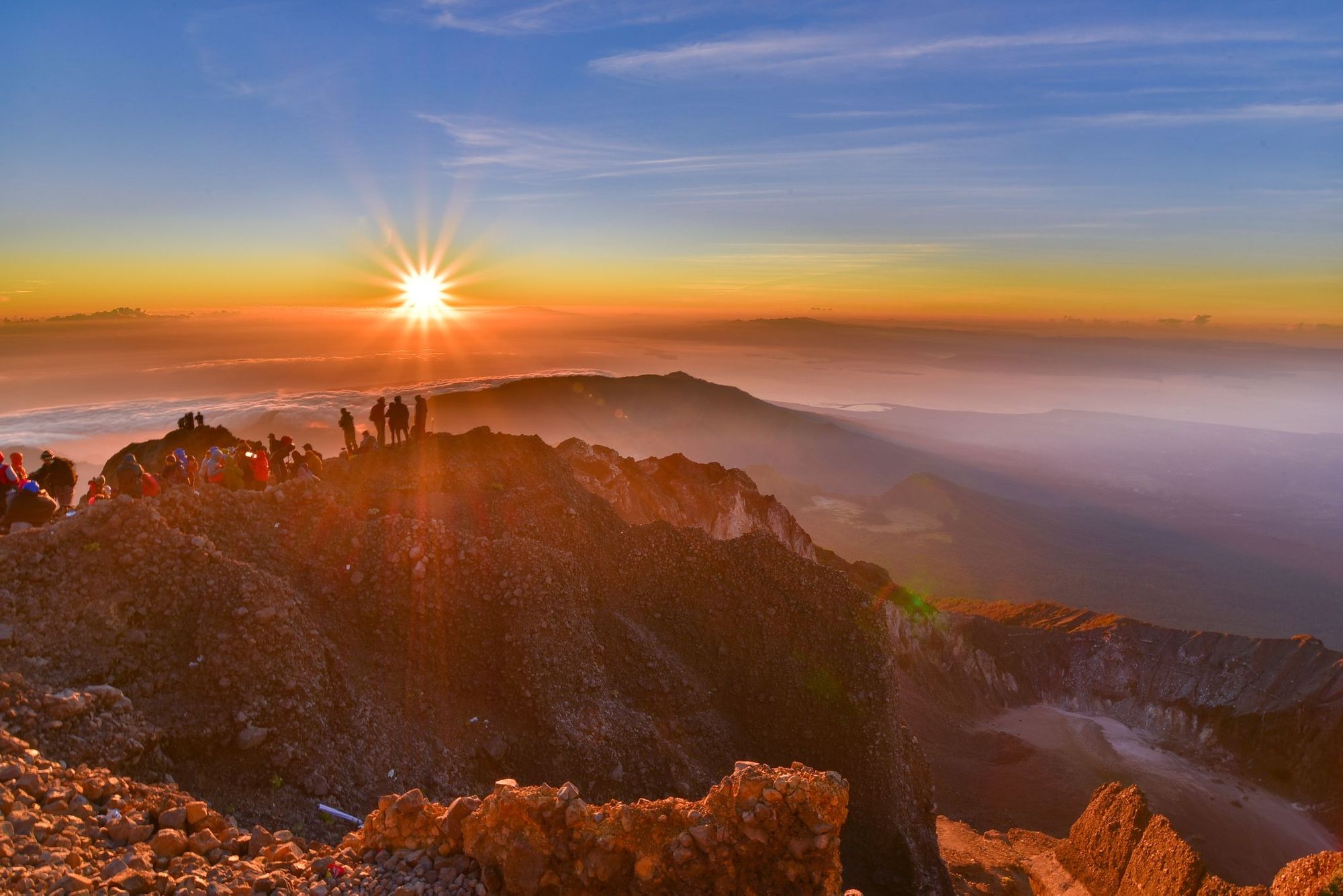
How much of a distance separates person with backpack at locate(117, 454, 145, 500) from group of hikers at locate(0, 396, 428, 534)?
1 centimetres

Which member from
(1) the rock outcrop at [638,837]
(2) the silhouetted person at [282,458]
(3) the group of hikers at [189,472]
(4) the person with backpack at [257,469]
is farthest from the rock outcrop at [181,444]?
(1) the rock outcrop at [638,837]

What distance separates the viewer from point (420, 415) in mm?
21797

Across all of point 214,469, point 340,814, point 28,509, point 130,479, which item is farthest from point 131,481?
point 340,814

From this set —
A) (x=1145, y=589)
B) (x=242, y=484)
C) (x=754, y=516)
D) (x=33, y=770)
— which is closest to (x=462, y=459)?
(x=242, y=484)

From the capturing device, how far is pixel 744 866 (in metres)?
7.47

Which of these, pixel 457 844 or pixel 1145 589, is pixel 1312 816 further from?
pixel 1145 589

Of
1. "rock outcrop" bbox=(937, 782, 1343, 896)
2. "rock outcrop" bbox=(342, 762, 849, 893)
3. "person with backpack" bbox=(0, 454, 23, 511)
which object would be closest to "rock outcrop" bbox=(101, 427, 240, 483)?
"person with backpack" bbox=(0, 454, 23, 511)

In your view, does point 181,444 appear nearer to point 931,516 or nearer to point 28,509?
point 28,509

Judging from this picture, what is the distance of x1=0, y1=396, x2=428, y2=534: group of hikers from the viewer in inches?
494

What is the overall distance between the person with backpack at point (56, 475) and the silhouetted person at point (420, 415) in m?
8.34

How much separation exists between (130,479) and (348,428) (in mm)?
6388

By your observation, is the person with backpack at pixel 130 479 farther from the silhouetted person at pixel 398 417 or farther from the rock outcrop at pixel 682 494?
the rock outcrop at pixel 682 494

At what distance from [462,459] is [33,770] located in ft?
46.1

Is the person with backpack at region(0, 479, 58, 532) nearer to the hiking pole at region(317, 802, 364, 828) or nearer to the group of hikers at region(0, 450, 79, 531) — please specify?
the group of hikers at region(0, 450, 79, 531)
